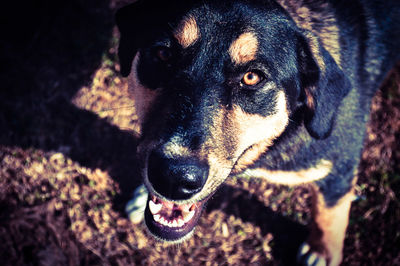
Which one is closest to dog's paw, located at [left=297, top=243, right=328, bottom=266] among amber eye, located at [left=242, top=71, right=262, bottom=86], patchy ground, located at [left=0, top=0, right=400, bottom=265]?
patchy ground, located at [left=0, top=0, right=400, bottom=265]

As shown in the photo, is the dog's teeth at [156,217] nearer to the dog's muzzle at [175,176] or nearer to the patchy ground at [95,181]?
the dog's muzzle at [175,176]

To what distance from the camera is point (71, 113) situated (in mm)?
4090

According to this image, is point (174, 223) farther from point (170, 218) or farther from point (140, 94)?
point (140, 94)

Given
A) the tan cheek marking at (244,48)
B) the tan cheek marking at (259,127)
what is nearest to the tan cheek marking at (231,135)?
the tan cheek marking at (259,127)

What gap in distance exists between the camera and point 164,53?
2.33 metres

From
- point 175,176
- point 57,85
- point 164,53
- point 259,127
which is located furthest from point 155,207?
point 57,85

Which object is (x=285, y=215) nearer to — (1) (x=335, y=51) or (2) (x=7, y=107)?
(1) (x=335, y=51)

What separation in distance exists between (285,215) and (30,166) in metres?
3.09

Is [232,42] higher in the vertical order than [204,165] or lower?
higher

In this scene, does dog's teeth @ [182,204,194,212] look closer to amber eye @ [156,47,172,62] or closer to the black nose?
the black nose

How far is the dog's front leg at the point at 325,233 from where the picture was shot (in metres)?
3.22

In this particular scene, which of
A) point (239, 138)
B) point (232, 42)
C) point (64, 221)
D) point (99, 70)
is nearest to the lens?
point (232, 42)

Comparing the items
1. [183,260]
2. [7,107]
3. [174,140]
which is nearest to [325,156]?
[174,140]

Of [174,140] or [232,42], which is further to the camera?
[232,42]
